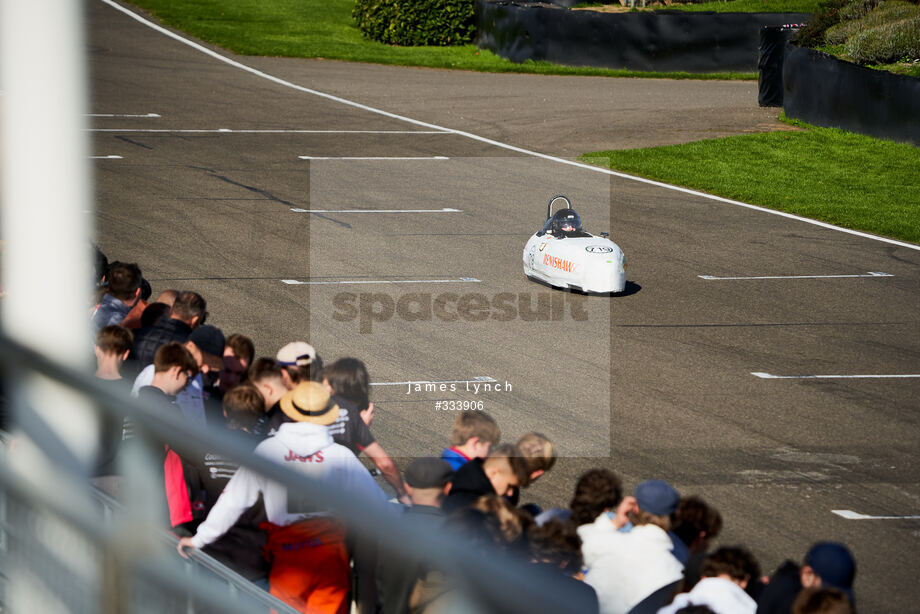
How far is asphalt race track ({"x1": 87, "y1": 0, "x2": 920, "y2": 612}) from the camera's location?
32.9 feet

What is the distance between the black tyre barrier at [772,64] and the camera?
3011cm

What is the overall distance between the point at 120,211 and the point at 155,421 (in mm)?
17605

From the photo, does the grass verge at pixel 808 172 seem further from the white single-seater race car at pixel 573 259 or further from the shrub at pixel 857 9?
the white single-seater race car at pixel 573 259

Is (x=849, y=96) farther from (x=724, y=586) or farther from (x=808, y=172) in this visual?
(x=724, y=586)

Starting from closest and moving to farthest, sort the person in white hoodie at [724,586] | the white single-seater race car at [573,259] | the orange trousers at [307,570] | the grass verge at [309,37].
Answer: the orange trousers at [307,570], the person in white hoodie at [724,586], the white single-seater race car at [573,259], the grass verge at [309,37]

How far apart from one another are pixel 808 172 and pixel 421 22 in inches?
726

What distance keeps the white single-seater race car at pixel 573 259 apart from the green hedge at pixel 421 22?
81.5 feet

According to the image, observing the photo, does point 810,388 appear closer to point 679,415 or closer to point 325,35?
point 679,415

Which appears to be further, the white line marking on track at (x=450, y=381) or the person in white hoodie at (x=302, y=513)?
the white line marking on track at (x=450, y=381)

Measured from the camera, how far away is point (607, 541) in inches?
249

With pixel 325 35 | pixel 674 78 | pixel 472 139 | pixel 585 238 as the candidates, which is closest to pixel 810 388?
pixel 585 238

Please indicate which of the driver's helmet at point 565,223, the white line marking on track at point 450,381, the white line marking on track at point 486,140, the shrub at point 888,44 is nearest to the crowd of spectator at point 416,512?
the white line marking on track at point 450,381

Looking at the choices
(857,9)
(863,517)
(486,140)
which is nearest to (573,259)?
(863,517)

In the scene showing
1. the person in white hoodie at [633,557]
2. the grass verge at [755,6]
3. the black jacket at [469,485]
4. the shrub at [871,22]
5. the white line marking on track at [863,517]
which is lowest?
the white line marking on track at [863,517]
